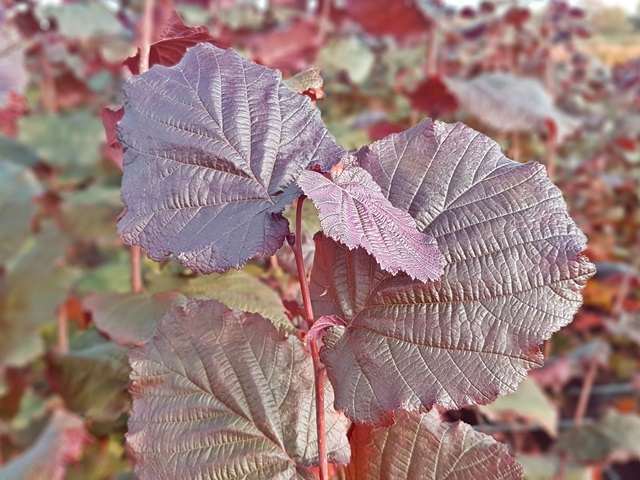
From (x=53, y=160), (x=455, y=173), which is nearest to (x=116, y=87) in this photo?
(x=53, y=160)

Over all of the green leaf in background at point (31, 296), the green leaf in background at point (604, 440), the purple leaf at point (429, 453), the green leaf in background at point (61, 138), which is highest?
the purple leaf at point (429, 453)

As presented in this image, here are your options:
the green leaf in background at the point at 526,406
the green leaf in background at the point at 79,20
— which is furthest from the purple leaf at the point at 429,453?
the green leaf in background at the point at 79,20

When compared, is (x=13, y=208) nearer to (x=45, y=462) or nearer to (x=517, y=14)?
(x=45, y=462)

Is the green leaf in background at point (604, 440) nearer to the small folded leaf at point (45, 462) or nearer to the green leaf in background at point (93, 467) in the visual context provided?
the small folded leaf at point (45, 462)

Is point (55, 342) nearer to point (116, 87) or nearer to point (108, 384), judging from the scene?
point (116, 87)

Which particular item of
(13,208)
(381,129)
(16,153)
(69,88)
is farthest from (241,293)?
(69,88)
